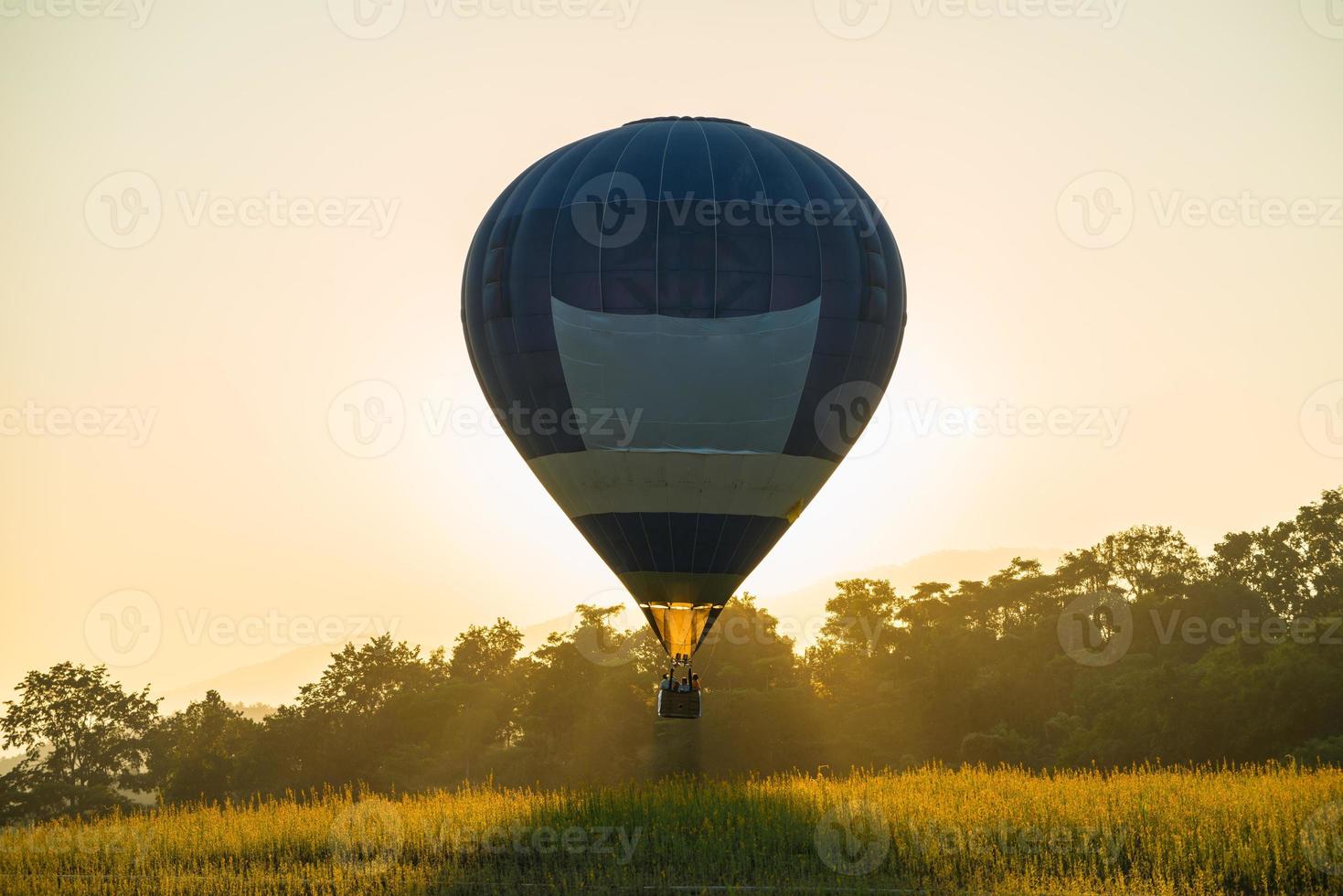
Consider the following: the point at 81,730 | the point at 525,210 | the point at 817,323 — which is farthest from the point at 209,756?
the point at 817,323

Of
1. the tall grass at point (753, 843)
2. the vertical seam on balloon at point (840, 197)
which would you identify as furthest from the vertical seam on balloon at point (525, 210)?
the tall grass at point (753, 843)

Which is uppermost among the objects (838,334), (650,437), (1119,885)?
(838,334)

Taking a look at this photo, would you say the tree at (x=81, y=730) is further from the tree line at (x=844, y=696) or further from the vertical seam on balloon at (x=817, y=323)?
the vertical seam on balloon at (x=817, y=323)

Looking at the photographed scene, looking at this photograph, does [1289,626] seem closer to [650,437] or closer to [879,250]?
[879,250]

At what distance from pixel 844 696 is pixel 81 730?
40470 millimetres

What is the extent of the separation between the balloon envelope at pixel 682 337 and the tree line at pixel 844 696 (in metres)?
23.7

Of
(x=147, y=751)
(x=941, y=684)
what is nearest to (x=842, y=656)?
(x=941, y=684)

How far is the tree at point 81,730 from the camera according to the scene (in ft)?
259

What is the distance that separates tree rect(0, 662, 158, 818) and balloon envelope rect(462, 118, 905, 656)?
2097 inches

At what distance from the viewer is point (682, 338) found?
3078 centimetres

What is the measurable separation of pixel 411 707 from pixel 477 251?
134ft

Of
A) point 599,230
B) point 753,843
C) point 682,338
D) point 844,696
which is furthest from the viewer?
point 844,696

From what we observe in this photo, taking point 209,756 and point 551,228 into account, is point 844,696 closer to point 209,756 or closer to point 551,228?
point 209,756

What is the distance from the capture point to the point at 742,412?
31.4 m
